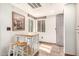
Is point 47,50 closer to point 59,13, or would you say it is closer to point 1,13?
point 59,13

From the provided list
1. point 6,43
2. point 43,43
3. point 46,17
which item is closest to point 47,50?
point 43,43

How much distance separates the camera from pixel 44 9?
1.65 meters

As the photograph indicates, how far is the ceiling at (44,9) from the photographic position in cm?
162

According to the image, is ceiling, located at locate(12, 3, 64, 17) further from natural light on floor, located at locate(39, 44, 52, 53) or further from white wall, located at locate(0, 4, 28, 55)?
natural light on floor, located at locate(39, 44, 52, 53)

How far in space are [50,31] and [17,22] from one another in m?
0.57

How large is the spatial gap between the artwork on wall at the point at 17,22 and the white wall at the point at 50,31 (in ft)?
1.13

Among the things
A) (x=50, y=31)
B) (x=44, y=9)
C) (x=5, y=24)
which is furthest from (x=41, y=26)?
(x=5, y=24)

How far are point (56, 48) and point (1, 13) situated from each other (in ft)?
3.50

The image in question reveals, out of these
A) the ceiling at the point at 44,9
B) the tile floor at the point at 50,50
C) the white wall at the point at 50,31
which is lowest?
the tile floor at the point at 50,50

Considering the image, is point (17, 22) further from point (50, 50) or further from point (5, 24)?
point (50, 50)

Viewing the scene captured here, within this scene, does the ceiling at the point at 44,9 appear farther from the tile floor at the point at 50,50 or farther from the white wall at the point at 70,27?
the tile floor at the point at 50,50

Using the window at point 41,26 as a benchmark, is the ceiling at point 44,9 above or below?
above

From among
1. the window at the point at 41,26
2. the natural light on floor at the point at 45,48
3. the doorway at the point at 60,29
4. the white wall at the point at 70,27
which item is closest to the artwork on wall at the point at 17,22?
the window at the point at 41,26

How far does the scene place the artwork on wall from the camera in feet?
5.36
